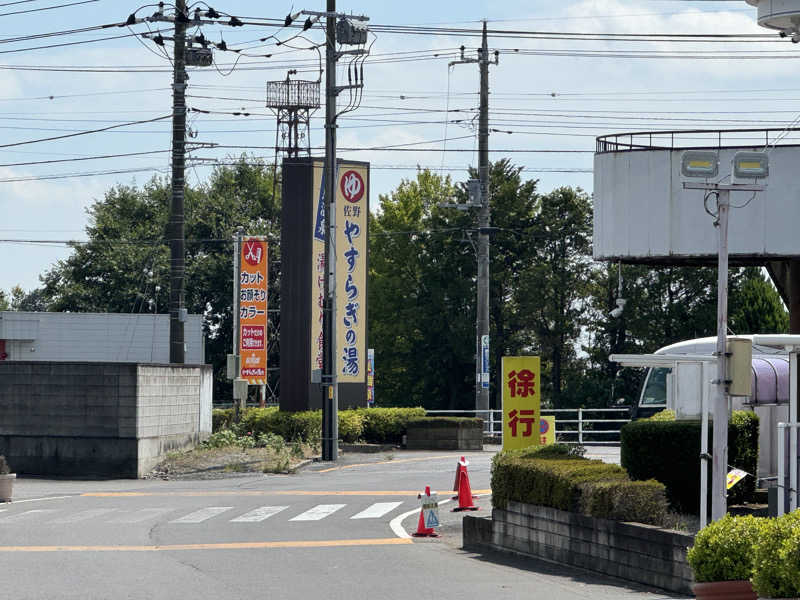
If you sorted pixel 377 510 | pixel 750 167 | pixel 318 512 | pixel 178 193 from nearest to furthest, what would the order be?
pixel 750 167
pixel 318 512
pixel 377 510
pixel 178 193

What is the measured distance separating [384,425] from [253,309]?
7.22 meters

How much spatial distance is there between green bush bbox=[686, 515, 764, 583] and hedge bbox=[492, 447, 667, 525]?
4352 mm

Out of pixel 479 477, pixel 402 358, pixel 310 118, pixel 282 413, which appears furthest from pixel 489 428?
pixel 402 358

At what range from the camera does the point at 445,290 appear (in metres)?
66.9

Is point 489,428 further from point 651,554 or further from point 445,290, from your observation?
point 651,554

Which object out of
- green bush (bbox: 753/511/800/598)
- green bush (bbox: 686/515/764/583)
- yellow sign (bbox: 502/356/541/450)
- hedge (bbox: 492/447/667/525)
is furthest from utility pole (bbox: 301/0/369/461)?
green bush (bbox: 753/511/800/598)

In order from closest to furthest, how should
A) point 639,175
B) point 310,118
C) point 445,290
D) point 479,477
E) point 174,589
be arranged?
point 174,589 < point 639,175 < point 479,477 < point 310,118 < point 445,290

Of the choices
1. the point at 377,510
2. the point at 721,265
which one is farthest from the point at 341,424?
the point at 721,265

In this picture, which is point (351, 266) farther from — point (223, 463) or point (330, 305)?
point (223, 463)

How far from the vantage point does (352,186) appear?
3725 centimetres

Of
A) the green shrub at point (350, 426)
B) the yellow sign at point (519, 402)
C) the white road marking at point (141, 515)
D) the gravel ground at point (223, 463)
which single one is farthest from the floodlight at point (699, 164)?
the green shrub at point (350, 426)

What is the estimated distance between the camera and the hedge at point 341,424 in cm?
3528

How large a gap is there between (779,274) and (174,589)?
1240cm

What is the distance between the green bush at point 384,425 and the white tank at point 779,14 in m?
21.3
